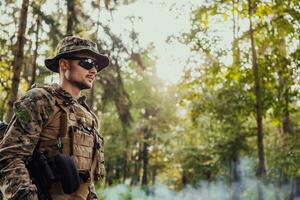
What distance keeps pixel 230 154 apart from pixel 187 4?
1486cm

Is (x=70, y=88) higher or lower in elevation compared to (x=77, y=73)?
lower

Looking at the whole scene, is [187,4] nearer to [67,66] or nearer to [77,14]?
[77,14]

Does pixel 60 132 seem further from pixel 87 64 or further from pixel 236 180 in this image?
pixel 236 180

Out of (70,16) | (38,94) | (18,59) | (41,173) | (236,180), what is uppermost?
(70,16)

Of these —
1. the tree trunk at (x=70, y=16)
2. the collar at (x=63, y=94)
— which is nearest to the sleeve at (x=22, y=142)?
the collar at (x=63, y=94)

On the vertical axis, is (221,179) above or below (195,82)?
below

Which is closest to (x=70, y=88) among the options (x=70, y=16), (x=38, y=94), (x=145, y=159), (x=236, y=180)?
(x=38, y=94)

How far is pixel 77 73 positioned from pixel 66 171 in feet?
2.59

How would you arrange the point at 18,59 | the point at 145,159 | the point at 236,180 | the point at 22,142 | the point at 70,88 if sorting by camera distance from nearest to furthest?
the point at 22,142 → the point at 70,88 → the point at 18,59 → the point at 236,180 → the point at 145,159

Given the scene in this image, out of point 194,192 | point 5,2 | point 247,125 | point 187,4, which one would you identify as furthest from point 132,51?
point 194,192

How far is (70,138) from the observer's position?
2.92 metres

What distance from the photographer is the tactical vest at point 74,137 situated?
9.33 ft

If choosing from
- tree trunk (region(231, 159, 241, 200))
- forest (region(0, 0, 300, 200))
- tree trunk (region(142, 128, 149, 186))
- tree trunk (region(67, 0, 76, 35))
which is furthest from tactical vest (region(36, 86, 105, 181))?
tree trunk (region(142, 128, 149, 186))

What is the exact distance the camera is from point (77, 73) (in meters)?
3.18
